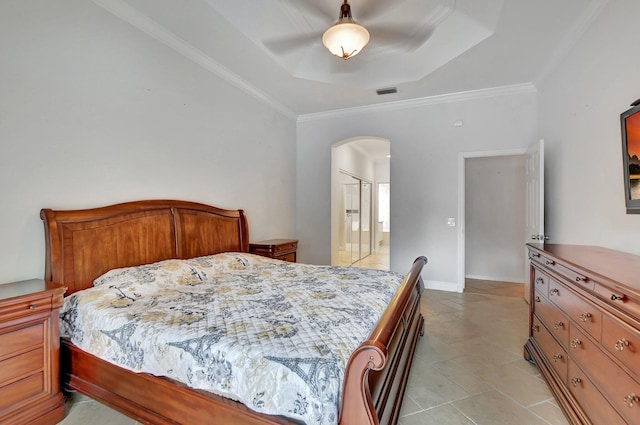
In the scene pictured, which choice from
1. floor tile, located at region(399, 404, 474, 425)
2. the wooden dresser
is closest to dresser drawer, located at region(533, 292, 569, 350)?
the wooden dresser

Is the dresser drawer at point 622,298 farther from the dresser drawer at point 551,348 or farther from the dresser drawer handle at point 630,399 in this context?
the dresser drawer at point 551,348

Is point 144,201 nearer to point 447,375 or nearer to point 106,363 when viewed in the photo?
point 106,363

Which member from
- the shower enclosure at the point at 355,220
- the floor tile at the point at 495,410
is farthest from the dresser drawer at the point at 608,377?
the shower enclosure at the point at 355,220

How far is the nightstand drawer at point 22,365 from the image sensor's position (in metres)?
1.56

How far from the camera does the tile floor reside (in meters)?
1.78

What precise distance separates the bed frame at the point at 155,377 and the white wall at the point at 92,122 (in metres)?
0.16

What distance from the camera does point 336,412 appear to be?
1.10m

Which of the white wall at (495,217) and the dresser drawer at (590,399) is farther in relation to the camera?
the white wall at (495,217)

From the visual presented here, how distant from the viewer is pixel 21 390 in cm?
162

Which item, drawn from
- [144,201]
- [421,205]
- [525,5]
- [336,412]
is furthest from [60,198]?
[421,205]

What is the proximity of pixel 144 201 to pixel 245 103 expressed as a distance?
2018 mm

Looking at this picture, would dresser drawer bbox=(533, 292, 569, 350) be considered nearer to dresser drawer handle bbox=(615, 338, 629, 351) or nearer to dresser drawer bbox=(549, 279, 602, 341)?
dresser drawer bbox=(549, 279, 602, 341)

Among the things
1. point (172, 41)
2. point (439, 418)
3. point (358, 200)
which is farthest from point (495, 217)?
point (172, 41)

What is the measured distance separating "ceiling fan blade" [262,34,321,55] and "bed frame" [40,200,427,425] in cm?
189
